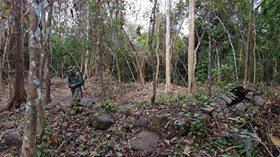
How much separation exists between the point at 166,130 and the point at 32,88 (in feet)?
10.1

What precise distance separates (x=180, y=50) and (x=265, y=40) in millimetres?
9354

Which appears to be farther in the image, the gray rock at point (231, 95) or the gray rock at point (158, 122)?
the gray rock at point (231, 95)

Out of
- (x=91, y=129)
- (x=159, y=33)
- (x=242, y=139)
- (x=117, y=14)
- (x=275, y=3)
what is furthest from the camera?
(x=159, y=33)

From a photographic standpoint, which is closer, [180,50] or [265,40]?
[265,40]

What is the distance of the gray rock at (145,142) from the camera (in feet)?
21.6

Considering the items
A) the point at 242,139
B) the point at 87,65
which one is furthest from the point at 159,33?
the point at 242,139

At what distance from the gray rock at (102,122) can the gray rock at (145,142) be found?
944mm

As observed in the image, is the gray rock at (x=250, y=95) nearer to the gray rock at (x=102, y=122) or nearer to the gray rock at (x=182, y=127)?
the gray rock at (x=182, y=127)

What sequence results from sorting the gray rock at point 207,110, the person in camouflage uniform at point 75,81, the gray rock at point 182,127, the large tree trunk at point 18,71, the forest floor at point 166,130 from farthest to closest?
the large tree trunk at point 18,71 → the person in camouflage uniform at point 75,81 → the gray rock at point 207,110 → the gray rock at point 182,127 → the forest floor at point 166,130

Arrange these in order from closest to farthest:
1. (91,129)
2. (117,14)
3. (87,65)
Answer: (91,129) → (117,14) → (87,65)

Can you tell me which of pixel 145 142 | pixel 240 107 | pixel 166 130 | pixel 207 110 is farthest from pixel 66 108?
pixel 240 107

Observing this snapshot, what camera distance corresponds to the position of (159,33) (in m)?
21.9

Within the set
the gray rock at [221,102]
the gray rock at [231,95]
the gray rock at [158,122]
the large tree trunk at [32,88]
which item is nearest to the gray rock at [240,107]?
the gray rock at [221,102]

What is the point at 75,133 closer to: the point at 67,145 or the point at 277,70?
the point at 67,145
